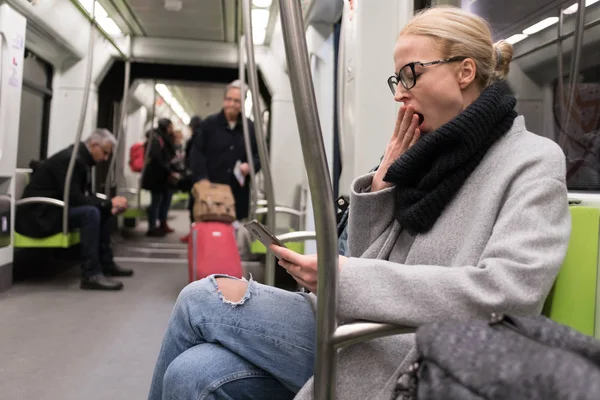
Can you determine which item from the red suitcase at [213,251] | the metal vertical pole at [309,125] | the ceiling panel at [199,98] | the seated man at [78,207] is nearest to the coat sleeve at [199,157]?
the red suitcase at [213,251]

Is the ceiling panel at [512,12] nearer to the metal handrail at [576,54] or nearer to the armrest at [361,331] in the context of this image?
the metal handrail at [576,54]

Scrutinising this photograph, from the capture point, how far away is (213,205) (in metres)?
3.71

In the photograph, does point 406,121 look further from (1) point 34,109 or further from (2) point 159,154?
(2) point 159,154

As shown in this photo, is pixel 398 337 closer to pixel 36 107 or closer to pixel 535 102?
pixel 535 102

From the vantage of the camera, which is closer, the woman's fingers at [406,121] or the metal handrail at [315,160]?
the metal handrail at [315,160]

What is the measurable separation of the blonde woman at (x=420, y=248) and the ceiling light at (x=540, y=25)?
476mm

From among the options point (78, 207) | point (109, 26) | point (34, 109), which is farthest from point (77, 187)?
point (109, 26)

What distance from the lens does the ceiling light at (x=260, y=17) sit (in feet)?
16.3

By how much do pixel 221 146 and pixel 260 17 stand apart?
1.66 meters

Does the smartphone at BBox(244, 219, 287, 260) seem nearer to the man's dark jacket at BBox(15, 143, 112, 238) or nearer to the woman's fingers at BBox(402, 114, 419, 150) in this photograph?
the woman's fingers at BBox(402, 114, 419, 150)

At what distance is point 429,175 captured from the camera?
1.08m

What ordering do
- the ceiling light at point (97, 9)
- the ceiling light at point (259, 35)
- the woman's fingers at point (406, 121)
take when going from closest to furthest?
1. the woman's fingers at point (406, 121)
2. the ceiling light at point (97, 9)
3. the ceiling light at point (259, 35)

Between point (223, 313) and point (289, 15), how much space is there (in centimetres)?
69

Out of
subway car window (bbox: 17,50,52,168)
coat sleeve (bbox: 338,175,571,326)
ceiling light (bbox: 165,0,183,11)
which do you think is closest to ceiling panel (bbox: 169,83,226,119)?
subway car window (bbox: 17,50,52,168)
